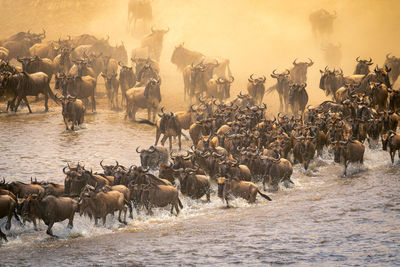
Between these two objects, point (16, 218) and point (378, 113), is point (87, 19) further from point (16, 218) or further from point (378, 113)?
point (16, 218)

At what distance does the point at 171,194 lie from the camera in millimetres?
16766

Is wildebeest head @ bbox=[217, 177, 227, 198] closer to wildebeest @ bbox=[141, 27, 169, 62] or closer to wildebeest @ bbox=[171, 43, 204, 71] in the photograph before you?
wildebeest @ bbox=[171, 43, 204, 71]

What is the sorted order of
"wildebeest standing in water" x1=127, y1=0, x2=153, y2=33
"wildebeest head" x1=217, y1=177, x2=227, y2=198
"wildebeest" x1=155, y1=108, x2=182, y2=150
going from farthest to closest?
"wildebeest standing in water" x1=127, y1=0, x2=153, y2=33 → "wildebeest" x1=155, y1=108, x2=182, y2=150 → "wildebeest head" x1=217, y1=177, x2=227, y2=198

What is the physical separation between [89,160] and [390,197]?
9.53 metres

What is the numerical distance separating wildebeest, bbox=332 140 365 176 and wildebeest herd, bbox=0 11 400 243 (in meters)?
0.03

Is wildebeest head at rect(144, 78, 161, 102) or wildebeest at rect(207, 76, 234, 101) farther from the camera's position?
wildebeest at rect(207, 76, 234, 101)

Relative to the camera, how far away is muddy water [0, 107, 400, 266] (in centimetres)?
1364

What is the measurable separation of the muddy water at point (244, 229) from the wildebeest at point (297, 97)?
7.06 metres

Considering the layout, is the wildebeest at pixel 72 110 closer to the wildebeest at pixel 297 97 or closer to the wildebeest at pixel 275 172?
the wildebeest at pixel 275 172

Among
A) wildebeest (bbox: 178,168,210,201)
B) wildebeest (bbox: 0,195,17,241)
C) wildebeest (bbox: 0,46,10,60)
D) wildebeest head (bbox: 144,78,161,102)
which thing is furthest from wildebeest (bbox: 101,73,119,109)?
wildebeest (bbox: 0,195,17,241)

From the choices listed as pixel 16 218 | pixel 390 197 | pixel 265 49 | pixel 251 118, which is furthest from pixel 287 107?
pixel 265 49

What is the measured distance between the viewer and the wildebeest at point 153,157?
2036cm

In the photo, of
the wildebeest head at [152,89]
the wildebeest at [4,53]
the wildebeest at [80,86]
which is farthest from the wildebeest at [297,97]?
the wildebeest at [4,53]

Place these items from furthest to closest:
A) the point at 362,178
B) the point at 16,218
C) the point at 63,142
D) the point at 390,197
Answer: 1. the point at 63,142
2. the point at 362,178
3. the point at 390,197
4. the point at 16,218
